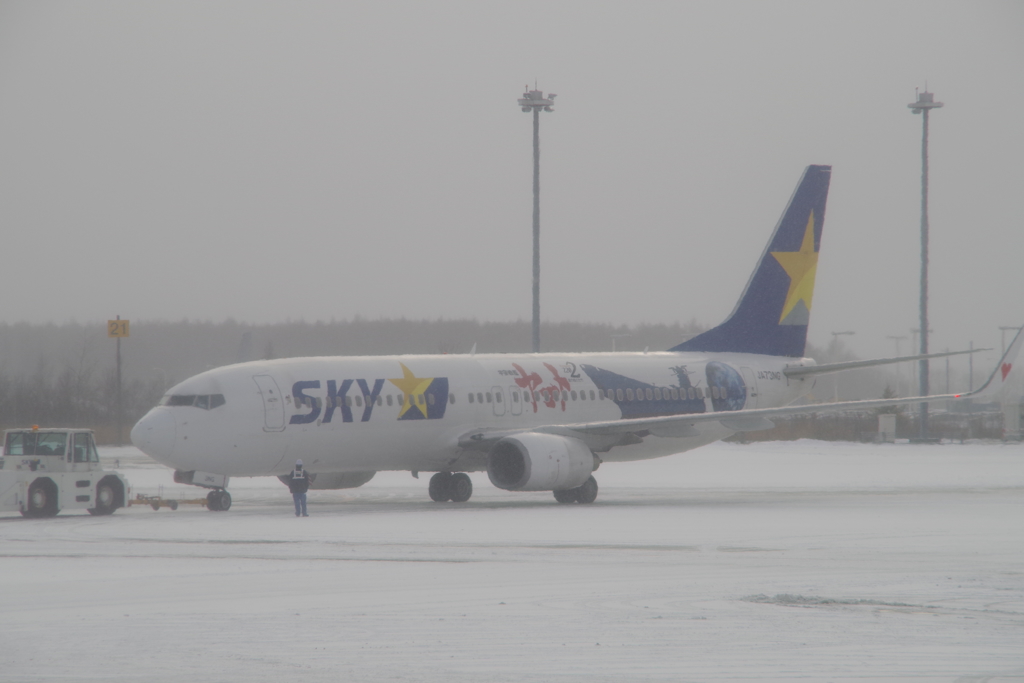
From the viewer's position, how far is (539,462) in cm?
2886

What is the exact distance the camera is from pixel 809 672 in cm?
1049

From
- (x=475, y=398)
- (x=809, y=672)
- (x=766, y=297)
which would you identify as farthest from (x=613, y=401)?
(x=809, y=672)

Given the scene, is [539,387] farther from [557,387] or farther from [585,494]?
[585,494]

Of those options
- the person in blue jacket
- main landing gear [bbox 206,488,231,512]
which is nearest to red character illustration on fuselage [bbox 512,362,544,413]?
the person in blue jacket

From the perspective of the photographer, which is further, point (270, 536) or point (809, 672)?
point (270, 536)

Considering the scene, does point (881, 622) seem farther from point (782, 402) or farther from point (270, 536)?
point (782, 402)

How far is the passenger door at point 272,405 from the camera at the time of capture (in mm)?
27953

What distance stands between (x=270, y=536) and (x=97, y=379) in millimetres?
71504

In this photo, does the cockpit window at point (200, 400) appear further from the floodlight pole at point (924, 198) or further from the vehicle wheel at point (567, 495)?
the floodlight pole at point (924, 198)

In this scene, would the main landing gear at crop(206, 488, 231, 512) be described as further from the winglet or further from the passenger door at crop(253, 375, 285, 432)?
the winglet

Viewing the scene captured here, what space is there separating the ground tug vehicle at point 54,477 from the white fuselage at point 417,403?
144cm

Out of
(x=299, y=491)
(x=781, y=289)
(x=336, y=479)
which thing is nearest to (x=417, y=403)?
(x=336, y=479)

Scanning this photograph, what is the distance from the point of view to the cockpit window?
1091 inches

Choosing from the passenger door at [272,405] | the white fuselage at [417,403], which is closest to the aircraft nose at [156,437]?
the white fuselage at [417,403]
